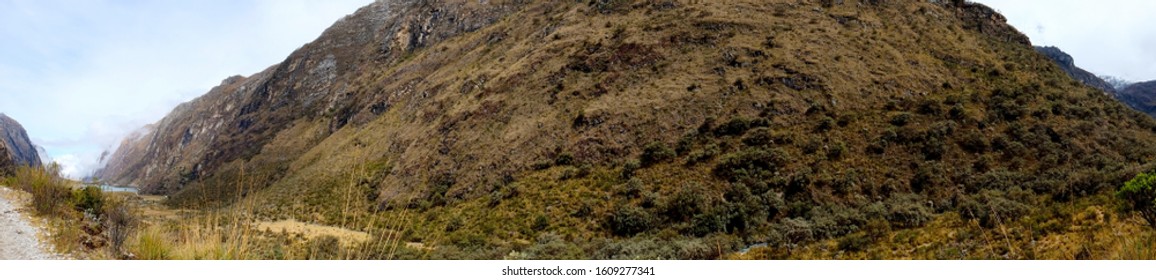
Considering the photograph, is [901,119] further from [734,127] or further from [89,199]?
[89,199]

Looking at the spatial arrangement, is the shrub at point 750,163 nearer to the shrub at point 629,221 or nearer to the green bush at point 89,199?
the shrub at point 629,221

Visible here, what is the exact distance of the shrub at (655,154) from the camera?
30.7m

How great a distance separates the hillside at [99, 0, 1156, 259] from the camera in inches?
867

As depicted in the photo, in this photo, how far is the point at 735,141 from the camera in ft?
102

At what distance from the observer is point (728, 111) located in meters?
34.0

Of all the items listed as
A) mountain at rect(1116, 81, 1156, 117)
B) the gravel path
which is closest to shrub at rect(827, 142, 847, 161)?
the gravel path

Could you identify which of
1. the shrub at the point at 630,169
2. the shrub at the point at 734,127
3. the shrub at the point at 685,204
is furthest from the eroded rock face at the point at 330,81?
the shrub at the point at 685,204

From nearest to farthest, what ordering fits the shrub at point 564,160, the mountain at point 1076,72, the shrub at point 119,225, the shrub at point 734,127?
1. the shrub at point 119,225
2. the shrub at point 734,127
3. the shrub at point 564,160
4. the mountain at point 1076,72

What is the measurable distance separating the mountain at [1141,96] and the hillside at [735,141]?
115 metres

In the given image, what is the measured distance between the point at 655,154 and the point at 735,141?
504cm

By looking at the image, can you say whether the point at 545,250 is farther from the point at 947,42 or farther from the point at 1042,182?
the point at 947,42

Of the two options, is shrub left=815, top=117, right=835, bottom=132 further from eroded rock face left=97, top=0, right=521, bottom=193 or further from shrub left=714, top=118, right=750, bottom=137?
eroded rock face left=97, top=0, right=521, bottom=193

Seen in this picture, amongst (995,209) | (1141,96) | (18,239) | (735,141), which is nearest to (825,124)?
(735,141)

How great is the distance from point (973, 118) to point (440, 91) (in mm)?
43516
